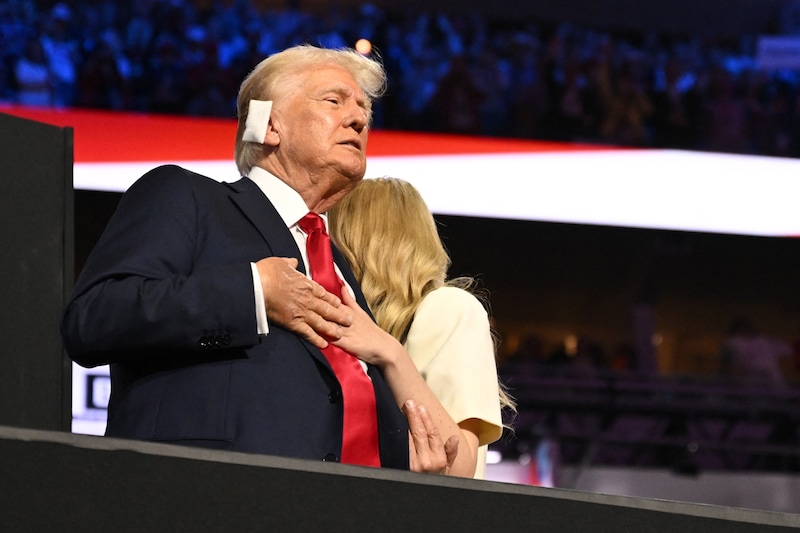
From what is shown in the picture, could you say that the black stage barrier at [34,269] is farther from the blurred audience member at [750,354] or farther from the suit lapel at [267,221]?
the blurred audience member at [750,354]

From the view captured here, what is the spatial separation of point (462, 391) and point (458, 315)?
0.39ft

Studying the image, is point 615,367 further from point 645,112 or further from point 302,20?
point 302,20

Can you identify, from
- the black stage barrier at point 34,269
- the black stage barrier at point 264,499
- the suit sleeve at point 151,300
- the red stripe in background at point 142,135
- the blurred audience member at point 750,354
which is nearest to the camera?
the black stage barrier at point 264,499

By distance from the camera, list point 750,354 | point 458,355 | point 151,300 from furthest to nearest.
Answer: point 750,354, point 458,355, point 151,300

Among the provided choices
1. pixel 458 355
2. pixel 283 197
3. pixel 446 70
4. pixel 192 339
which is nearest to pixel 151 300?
pixel 192 339

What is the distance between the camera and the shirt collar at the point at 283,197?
1442 mm

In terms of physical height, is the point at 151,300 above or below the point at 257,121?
below

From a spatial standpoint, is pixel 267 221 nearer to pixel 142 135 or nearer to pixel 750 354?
pixel 142 135

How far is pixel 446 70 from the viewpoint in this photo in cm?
727

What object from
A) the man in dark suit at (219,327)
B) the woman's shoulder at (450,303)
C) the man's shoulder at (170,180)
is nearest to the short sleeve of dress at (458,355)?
the woman's shoulder at (450,303)

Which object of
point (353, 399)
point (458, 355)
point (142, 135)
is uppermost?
point (142, 135)

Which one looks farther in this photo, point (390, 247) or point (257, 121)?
point (390, 247)

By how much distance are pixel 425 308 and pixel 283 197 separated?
1.05ft

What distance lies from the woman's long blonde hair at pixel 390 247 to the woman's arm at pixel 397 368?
217mm
